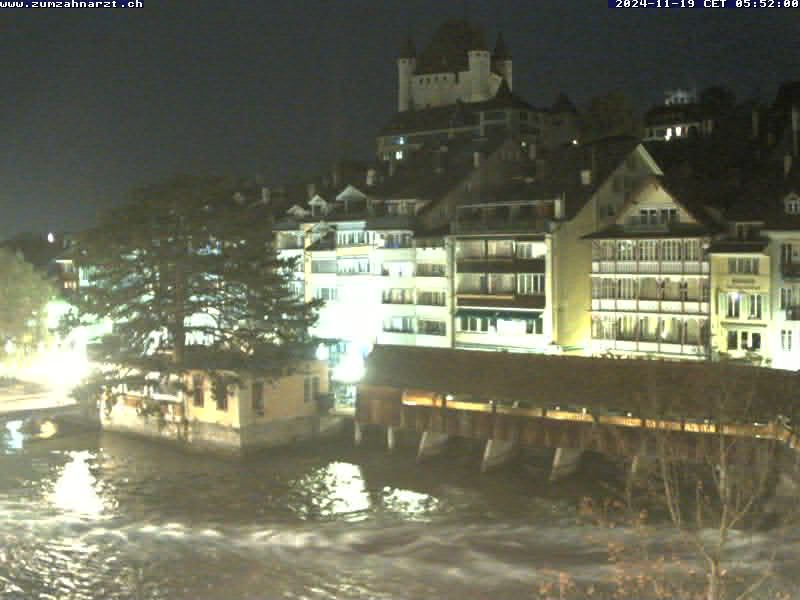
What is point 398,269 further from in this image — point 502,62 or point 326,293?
point 502,62

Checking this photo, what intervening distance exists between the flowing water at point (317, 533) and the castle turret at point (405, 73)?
64.0 meters

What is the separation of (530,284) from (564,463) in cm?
1305

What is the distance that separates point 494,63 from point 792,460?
7703cm

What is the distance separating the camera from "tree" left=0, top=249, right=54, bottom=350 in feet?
240

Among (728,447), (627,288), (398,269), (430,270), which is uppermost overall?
(398,269)

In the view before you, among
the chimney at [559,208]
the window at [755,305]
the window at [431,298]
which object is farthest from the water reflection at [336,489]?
the window at [755,305]

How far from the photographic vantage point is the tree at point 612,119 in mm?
81188

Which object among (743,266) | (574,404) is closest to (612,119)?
(743,266)

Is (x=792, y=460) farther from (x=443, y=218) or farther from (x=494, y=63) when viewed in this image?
(x=494, y=63)

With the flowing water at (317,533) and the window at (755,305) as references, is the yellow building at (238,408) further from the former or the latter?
the window at (755,305)

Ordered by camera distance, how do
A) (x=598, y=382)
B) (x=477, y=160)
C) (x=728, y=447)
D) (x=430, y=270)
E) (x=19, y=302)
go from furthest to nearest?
(x=19, y=302)
(x=477, y=160)
(x=430, y=270)
(x=598, y=382)
(x=728, y=447)

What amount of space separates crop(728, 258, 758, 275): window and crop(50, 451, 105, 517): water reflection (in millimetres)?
26412

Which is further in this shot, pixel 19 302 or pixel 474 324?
pixel 19 302

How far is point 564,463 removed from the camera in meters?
42.0
